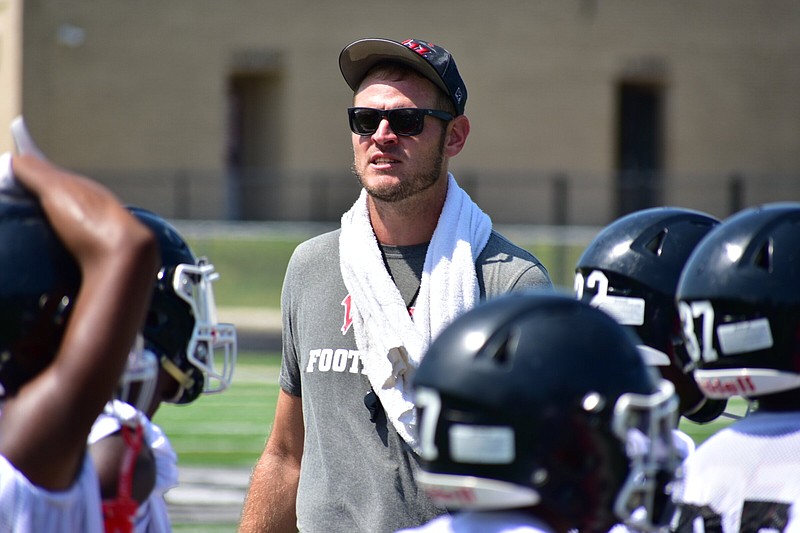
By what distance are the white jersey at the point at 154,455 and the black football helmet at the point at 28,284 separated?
60 cm

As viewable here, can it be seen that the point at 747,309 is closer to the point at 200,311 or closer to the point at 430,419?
the point at 430,419

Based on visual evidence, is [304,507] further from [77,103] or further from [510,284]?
[77,103]

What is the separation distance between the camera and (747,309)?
9.16ft

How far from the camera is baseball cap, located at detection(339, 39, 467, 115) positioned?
389cm

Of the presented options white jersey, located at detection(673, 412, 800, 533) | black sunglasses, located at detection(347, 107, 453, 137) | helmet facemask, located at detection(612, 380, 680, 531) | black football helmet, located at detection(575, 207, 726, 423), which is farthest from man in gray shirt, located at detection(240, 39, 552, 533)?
helmet facemask, located at detection(612, 380, 680, 531)

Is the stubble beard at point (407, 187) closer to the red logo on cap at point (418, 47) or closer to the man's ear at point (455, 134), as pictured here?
the man's ear at point (455, 134)

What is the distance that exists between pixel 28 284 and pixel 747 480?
1426mm

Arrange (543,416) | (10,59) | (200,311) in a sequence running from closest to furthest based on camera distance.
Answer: (543,416) < (200,311) < (10,59)

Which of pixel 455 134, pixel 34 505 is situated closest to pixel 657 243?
pixel 455 134

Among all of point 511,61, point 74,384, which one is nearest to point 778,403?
point 74,384

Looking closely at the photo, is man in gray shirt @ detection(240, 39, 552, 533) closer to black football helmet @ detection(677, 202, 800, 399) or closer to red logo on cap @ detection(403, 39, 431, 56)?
red logo on cap @ detection(403, 39, 431, 56)

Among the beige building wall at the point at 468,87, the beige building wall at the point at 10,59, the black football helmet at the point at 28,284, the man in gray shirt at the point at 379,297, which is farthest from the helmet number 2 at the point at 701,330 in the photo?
the beige building wall at the point at 10,59

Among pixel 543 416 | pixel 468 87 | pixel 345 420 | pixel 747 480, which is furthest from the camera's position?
pixel 468 87

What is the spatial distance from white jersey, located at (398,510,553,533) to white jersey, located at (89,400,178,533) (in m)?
0.97
